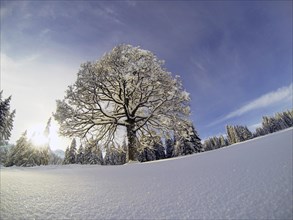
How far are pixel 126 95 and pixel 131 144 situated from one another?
3.00 meters

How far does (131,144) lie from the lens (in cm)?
968

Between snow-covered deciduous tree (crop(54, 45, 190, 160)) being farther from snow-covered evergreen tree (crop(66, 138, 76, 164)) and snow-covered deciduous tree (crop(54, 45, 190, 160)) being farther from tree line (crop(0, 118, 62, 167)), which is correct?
snow-covered evergreen tree (crop(66, 138, 76, 164))

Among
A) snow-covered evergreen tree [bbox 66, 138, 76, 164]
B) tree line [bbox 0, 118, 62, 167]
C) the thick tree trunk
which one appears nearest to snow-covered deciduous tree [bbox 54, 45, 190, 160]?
the thick tree trunk

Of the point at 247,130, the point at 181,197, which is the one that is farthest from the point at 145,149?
the point at 247,130

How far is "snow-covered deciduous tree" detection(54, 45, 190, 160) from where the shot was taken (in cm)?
963

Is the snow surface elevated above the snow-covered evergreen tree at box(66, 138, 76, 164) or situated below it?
below

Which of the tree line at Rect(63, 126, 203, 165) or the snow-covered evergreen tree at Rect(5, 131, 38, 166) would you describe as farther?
the snow-covered evergreen tree at Rect(5, 131, 38, 166)

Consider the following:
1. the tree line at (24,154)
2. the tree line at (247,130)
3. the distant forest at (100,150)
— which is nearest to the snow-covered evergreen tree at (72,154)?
the distant forest at (100,150)

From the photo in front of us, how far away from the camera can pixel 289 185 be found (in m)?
1.12

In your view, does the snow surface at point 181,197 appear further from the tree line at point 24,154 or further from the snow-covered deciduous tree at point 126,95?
the tree line at point 24,154

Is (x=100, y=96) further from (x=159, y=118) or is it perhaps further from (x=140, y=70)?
(x=159, y=118)

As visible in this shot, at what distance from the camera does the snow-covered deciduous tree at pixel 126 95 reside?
31.6 ft

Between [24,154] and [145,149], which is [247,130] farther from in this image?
[24,154]

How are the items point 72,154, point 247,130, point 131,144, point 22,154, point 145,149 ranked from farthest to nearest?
1. point 247,130
2. point 72,154
3. point 145,149
4. point 22,154
5. point 131,144
